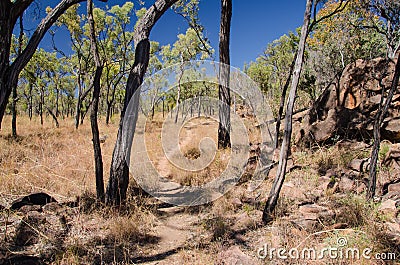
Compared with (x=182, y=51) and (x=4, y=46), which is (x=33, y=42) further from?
(x=182, y=51)

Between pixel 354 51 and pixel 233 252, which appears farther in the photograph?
pixel 354 51

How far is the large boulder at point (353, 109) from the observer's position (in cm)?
650

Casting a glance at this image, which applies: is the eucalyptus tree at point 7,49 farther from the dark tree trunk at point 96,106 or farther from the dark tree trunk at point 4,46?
the dark tree trunk at point 96,106

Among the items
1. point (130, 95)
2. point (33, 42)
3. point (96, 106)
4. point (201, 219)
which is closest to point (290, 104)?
point (201, 219)

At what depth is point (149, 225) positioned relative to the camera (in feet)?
13.9

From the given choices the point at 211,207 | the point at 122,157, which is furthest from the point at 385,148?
the point at 122,157

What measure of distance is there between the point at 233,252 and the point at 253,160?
3971mm

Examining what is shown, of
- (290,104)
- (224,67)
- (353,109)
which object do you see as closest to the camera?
(290,104)

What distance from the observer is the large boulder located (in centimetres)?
650

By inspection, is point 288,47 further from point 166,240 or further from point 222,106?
point 166,240

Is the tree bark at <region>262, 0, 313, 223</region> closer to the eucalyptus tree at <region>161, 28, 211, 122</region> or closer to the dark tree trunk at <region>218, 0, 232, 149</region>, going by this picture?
the dark tree trunk at <region>218, 0, 232, 149</region>

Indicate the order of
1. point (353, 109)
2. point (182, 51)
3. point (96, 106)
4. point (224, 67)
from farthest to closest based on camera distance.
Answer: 1. point (182, 51)
2. point (224, 67)
3. point (353, 109)
4. point (96, 106)

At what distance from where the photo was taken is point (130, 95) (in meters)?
4.71

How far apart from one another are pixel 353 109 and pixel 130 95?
5.55m
